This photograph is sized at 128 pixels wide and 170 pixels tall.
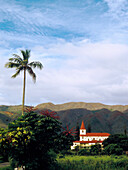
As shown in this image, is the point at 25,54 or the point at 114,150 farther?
the point at 114,150

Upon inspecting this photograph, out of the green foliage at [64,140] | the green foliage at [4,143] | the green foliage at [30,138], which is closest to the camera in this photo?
the green foliage at [30,138]

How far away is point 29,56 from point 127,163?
20.9 m

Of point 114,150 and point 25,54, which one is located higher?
point 25,54

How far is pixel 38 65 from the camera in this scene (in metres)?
32.4

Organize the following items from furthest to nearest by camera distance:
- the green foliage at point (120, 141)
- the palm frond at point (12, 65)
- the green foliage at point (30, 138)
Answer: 1. the green foliage at point (120, 141)
2. the palm frond at point (12, 65)
3. the green foliage at point (30, 138)

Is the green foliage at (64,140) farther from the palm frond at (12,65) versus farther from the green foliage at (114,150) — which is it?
the green foliage at (114,150)

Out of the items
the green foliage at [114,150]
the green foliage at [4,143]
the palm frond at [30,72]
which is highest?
the palm frond at [30,72]

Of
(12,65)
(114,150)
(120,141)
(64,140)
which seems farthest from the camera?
(120,141)

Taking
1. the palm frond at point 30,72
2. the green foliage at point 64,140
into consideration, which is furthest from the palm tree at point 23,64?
the green foliage at point 64,140

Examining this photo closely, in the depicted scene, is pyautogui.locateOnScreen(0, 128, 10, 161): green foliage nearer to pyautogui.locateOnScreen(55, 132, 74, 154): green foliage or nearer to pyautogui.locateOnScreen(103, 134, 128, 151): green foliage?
pyautogui.locateOnScreen(55, 132, 74, 154): green foliage

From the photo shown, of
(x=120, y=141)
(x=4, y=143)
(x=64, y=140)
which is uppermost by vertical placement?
(x=64, y=140)

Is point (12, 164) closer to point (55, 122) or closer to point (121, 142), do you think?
point (55, 122)

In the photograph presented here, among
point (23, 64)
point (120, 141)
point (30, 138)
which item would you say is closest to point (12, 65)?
point (23, 64)

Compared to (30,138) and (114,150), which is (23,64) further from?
(114,150)
